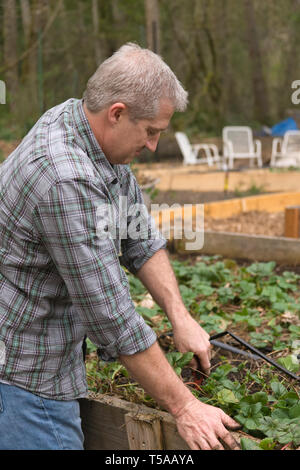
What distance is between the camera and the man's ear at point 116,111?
175 cm

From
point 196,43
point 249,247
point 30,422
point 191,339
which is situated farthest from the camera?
point 196,43

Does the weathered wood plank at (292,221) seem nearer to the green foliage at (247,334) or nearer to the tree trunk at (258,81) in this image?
the green foliage at (247,334)

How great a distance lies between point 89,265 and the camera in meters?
1.69

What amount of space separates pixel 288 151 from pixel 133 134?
37.5 feet

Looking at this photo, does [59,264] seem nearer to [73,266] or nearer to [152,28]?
[73,266]

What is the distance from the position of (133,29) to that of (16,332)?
20657 millimetres

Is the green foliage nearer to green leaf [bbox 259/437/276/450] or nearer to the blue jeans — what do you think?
green leaf [bbox 259/437/276/450]

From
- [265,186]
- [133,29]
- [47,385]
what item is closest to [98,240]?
[47,385]

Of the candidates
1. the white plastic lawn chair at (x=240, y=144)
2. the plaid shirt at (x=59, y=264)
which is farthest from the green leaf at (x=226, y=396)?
the white plastic lawn chair at (x=240, y=144)

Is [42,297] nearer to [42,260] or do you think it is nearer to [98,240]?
[42,260]

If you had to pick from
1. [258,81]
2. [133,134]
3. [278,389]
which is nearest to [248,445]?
[278,389]

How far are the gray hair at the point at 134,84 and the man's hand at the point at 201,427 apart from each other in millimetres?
867

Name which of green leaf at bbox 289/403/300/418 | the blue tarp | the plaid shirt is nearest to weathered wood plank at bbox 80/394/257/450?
the plaid shirt

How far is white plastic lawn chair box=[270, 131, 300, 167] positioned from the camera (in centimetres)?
1245
